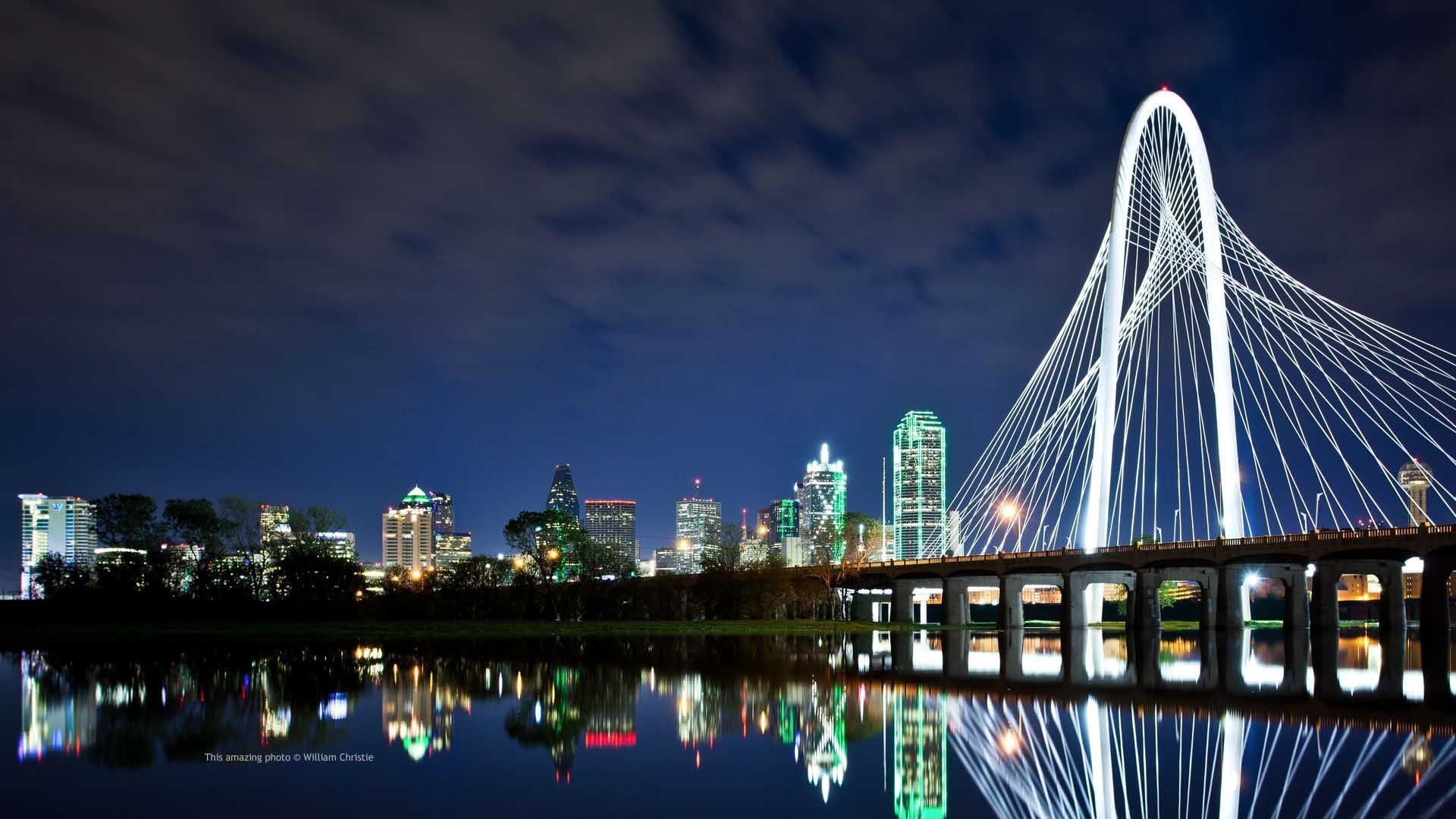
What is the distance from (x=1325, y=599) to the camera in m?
86.0

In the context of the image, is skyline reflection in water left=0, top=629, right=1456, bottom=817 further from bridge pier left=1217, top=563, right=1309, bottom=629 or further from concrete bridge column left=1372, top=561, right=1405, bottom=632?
concrete bridge column left=1372, top=561, right=1405, bottom=632

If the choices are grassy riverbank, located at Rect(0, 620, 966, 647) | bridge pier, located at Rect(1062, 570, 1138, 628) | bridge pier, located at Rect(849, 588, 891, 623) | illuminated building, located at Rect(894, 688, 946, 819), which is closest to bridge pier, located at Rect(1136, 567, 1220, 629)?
bridge pier, located at Rect(1062, 570, 1138, 628)

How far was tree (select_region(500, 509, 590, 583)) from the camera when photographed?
105562mm

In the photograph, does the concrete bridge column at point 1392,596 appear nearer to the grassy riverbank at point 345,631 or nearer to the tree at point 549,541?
the grassy riverbank at point 345,631

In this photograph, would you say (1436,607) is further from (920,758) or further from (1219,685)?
(920,758)

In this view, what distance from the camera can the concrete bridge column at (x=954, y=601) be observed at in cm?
10781

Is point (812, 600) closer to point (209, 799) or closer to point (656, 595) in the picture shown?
point (656, 595)

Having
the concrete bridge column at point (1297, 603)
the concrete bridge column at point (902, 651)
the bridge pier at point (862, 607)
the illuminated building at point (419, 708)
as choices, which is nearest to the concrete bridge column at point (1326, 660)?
the concrete bridge column at point (1297, 603)

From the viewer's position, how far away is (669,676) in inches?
1634

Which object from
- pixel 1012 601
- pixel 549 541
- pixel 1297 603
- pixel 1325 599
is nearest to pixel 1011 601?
pixel 1012 601

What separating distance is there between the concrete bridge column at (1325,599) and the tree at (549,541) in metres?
56.9

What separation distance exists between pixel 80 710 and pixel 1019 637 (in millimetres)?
66795

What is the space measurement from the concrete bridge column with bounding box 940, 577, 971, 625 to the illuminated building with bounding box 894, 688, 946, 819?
75.1 meters

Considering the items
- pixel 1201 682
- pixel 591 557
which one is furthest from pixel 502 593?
pixel 1201 682
